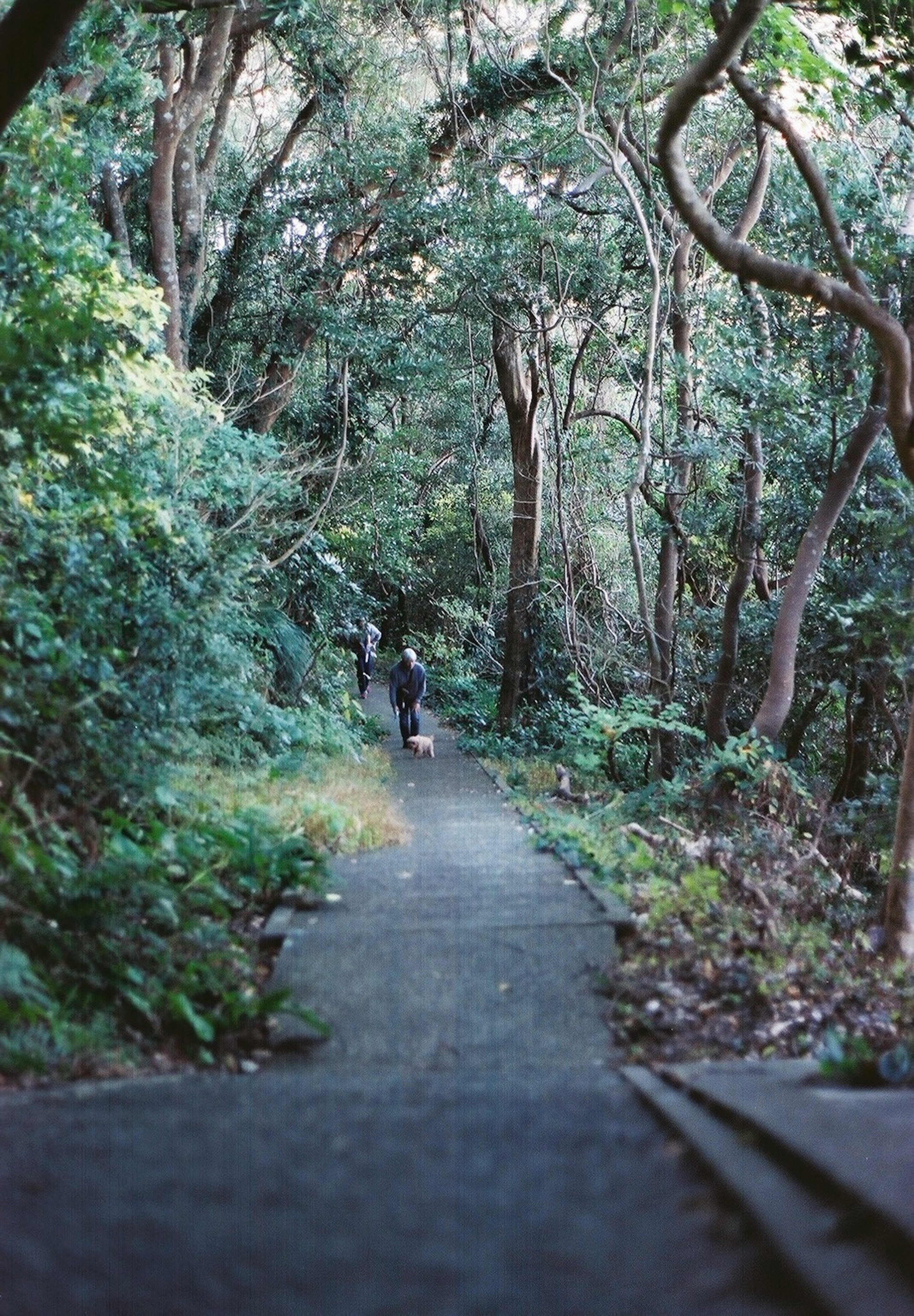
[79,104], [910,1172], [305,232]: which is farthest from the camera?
[305,232]

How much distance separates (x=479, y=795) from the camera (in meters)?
14.5

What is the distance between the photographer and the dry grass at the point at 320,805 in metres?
10.1

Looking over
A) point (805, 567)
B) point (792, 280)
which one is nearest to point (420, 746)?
point (805, 567)

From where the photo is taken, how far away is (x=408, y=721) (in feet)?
63.5

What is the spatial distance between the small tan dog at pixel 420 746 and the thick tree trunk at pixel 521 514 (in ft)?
7.04

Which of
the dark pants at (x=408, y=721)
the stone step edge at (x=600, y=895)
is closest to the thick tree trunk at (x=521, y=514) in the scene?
the dark pants at (x=408, y=721)

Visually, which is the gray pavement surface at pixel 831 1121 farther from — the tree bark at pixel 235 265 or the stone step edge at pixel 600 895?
the tree bark at pixel 235 265

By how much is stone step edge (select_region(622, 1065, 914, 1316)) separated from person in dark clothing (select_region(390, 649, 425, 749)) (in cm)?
1425

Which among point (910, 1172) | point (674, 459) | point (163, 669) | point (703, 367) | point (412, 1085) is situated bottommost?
point (412, 1085)

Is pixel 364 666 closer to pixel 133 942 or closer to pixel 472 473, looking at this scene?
pixel 472 473

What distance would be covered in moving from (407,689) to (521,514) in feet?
12.9

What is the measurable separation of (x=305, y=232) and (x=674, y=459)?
733 centimetres

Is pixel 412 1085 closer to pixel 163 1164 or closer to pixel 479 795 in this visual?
pixel 163 1164

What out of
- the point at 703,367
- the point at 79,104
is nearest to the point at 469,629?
the point at 703,367
